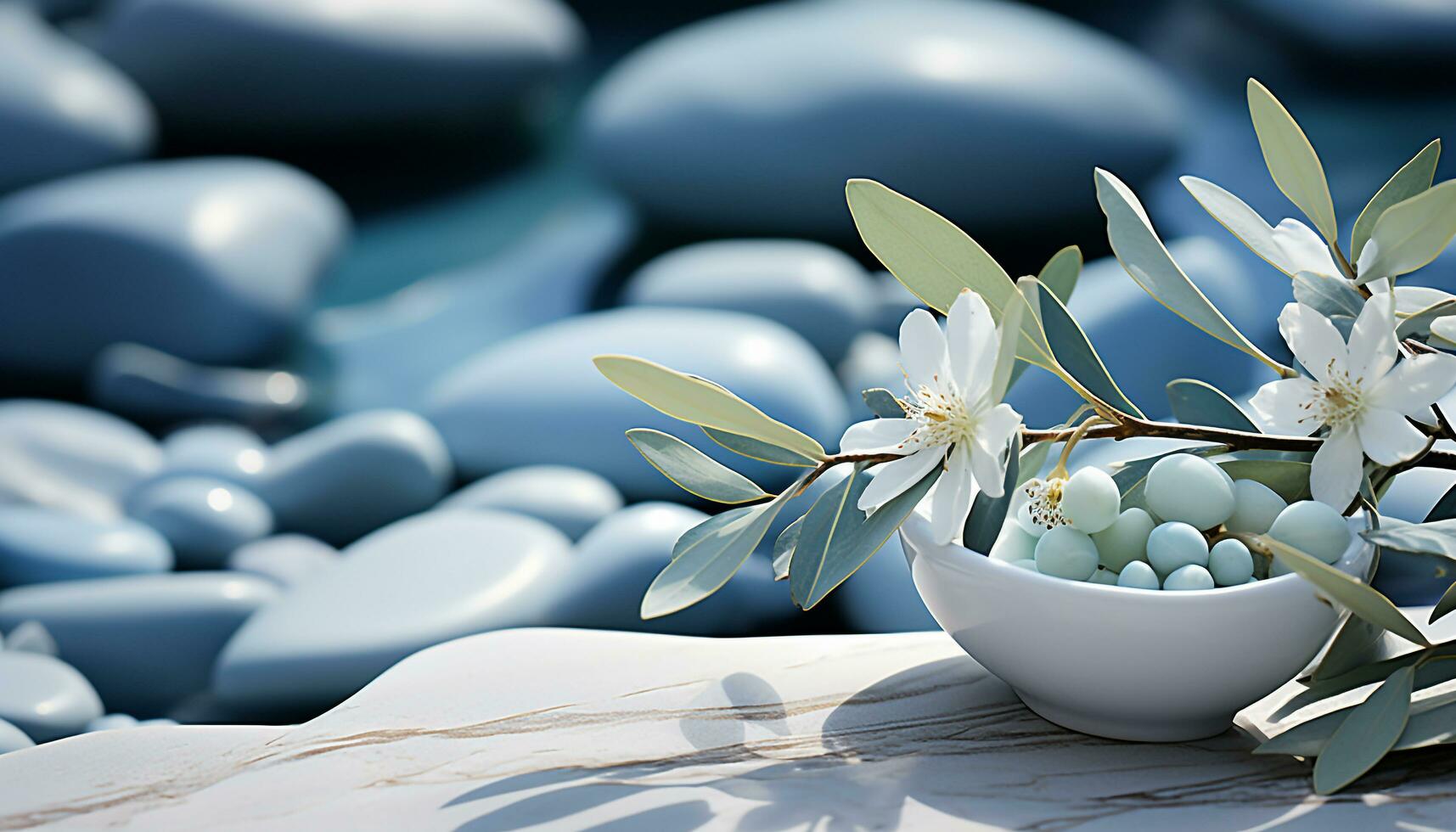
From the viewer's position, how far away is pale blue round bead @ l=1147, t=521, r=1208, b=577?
0.40 m

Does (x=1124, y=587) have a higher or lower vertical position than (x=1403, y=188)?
lower

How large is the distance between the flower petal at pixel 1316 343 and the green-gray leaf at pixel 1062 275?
0.07m

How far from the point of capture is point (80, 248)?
1.37 metres

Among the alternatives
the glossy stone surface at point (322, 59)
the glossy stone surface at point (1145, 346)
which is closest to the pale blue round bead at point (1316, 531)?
the glossy stone surface at point (1145, 346)

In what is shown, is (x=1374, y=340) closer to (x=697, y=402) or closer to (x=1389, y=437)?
(x=1389, y=437)

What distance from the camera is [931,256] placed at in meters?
0.43

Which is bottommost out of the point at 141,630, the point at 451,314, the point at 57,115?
the point at 141,630

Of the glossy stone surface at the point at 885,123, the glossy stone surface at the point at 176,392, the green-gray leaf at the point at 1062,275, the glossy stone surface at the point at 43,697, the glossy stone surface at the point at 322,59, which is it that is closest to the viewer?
the green-gray leaf at the point at 1062,275

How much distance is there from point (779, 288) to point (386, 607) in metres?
0.60

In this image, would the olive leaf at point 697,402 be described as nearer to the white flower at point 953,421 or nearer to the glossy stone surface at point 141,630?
the white flower at point 953,421

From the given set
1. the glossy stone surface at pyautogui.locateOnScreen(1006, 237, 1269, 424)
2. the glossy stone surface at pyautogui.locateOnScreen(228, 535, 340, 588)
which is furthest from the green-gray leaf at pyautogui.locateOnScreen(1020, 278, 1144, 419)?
the glossy stone surface at pyautogui.locateOnScreen(228, 535, 340, 588)

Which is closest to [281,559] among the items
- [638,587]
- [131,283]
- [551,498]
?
[551,498]

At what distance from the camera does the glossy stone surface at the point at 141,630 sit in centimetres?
89

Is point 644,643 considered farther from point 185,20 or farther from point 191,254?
point 185,20
